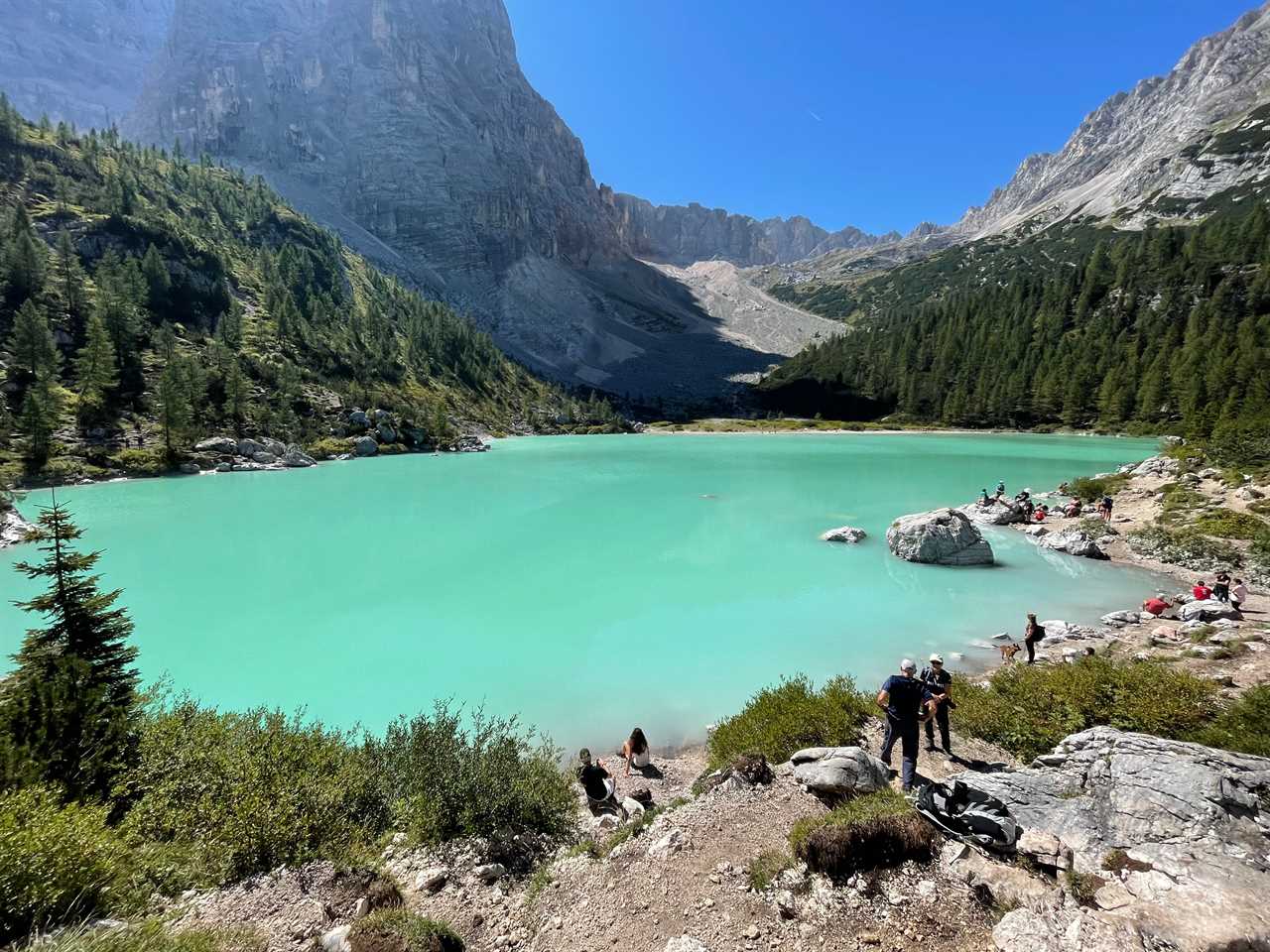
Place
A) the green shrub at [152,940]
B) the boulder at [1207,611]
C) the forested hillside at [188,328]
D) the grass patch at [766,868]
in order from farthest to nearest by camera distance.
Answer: the forested hillside at [188,328], the boulder at [1207,611], the grass patch at [766,868], the green shrub at [152,940]

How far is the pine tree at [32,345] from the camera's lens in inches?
2142

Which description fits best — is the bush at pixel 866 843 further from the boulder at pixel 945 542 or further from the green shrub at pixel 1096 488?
the green shrub at pixel 1096 488

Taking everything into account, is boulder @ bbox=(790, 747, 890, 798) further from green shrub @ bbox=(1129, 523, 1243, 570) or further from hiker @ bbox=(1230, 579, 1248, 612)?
green shrub @ bbox=(1129, 523, 1243, 570)

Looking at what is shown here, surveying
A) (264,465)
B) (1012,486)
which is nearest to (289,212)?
(264,465)

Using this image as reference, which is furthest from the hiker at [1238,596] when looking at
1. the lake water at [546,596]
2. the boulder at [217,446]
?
the boulder at [217,446]

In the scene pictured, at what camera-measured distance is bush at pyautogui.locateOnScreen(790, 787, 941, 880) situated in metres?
5.32

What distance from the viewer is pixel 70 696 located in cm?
728

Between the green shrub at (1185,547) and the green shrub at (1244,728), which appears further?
the green shrub at (1185,547)

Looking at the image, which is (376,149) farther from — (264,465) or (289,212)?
(264,465)

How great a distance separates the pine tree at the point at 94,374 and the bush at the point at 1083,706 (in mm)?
77108

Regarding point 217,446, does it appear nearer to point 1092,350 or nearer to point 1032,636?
point 1032,636

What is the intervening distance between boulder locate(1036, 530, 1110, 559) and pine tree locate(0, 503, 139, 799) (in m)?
31.8

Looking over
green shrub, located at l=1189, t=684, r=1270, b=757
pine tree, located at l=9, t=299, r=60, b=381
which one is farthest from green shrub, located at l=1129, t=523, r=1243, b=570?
pine tree, located at l=9, t=299, r=60, b=381

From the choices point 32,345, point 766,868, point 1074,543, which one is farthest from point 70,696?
point 32,345
